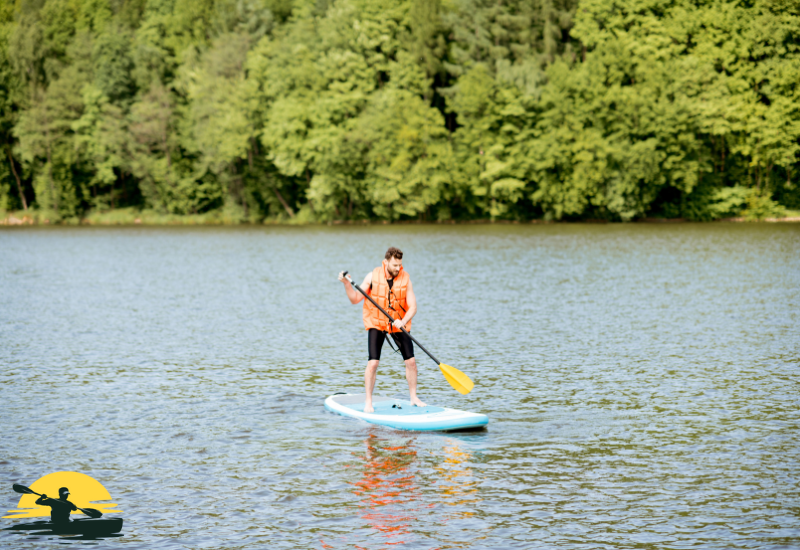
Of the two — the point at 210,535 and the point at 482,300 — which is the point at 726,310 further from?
the point at 210,535

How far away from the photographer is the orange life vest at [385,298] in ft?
44.8

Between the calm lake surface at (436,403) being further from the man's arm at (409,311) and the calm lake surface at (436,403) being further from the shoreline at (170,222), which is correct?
the shoreline at (170,222)

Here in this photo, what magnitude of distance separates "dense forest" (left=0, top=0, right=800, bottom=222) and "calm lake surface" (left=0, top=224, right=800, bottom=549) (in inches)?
1612

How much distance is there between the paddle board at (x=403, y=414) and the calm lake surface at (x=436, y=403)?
0.58ft

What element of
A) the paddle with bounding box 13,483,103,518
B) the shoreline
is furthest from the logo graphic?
the shoreline

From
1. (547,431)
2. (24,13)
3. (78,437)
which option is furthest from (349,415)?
(24,13)

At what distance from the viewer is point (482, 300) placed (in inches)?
1127

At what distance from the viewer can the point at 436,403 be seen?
1525cm

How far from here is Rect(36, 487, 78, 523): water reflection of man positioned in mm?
9680

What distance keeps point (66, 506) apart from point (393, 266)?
5.49 metres

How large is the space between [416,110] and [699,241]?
105 ft

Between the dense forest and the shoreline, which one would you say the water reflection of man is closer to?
the dense forest

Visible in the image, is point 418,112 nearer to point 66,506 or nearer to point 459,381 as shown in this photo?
point 459,381

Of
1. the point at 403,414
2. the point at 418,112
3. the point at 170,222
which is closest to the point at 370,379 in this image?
the point at 403,414
